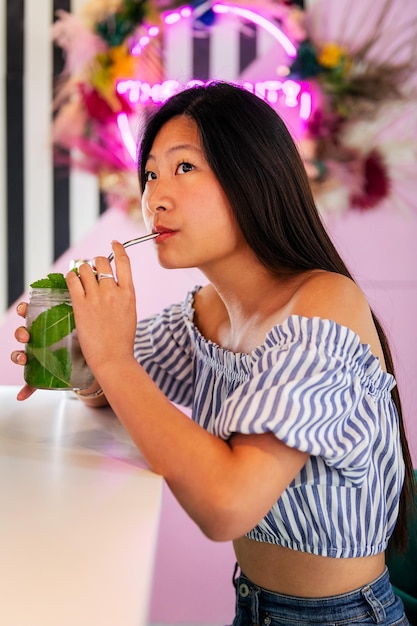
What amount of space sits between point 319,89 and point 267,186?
160 centimetres

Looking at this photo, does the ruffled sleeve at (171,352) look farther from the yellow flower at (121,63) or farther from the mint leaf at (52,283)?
the yellow flower at (121,63)

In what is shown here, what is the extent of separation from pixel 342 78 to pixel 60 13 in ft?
3.28

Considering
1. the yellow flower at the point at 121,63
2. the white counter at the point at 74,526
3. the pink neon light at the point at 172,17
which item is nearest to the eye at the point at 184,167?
Result: the white counter at the point at 74,526

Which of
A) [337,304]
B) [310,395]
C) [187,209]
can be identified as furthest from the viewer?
[187,209]

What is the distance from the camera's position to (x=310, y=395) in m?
0.86

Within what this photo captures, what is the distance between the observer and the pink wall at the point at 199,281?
2.62 meters

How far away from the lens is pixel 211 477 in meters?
0.81

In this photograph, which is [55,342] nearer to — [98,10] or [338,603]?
[338,603]

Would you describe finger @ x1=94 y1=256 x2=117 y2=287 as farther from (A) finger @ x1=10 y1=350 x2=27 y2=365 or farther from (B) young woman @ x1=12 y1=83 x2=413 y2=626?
(A) finger @ x1=10 y1=350 x2=27 y2=365

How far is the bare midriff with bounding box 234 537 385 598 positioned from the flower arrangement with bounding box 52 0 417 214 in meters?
1.72

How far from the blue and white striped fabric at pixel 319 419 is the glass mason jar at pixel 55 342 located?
219 millimetres

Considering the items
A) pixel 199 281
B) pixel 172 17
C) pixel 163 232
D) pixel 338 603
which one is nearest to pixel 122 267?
pixel 163 232

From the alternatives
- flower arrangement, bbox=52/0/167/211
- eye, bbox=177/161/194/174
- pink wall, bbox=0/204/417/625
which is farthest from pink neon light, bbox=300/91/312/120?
eye, bbox=177/161/194/174

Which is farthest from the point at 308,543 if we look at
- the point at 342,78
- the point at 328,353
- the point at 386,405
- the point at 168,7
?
the point at 168,7
